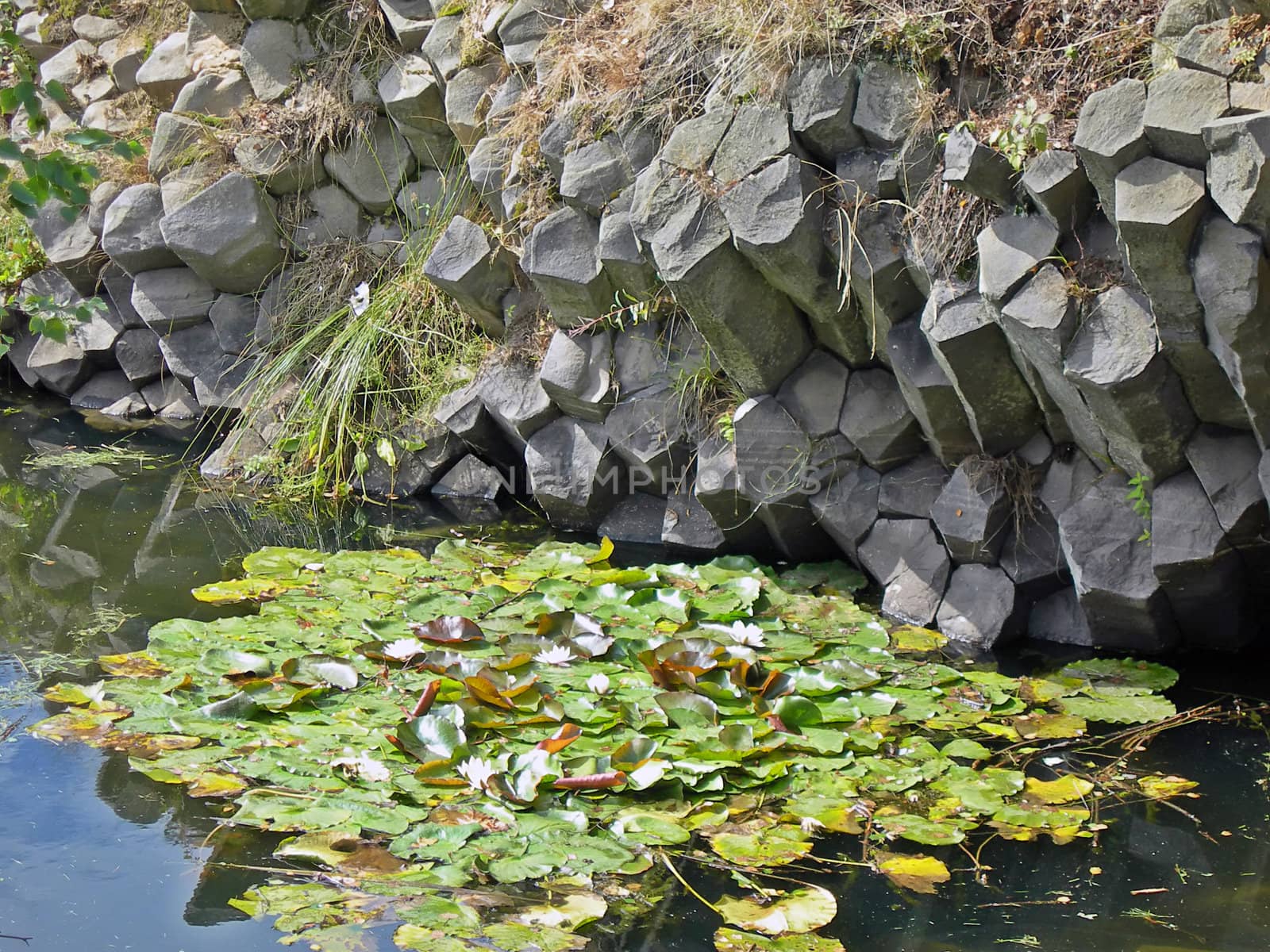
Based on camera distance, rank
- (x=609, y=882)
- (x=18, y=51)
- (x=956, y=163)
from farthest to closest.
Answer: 1. (x=956, y=163)
2. (x=609, y=882)
3. (x=18, y=51)

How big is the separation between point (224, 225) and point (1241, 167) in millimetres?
5085

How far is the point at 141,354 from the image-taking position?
715 centimetres

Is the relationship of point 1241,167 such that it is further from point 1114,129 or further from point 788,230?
point 788,230

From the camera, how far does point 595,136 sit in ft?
15.7

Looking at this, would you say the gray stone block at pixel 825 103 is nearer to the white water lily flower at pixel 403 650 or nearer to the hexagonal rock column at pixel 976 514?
the hexagonal rock column at pixel 976 514

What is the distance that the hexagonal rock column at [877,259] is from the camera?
3.99 meters

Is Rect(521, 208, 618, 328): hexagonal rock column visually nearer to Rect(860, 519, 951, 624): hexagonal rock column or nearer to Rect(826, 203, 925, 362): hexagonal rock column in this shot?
Rect(826, 203, 925, 362): hexagonal rock column

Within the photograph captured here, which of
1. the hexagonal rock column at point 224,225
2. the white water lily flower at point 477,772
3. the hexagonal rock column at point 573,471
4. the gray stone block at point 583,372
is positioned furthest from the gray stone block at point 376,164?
the white water lily flower at point 477,772

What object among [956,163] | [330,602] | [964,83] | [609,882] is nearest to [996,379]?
[956,163]

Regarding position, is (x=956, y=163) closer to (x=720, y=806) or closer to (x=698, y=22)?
(x=698, y=22)

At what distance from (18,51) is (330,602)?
8.60 ft

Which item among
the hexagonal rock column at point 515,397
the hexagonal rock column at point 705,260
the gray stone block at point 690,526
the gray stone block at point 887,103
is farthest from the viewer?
the hexagonal rock column at point 515,397

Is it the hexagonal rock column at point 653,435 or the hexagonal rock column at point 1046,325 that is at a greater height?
the hexagonal rock column at point 1046,325

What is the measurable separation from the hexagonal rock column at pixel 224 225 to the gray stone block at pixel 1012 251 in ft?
13.9
